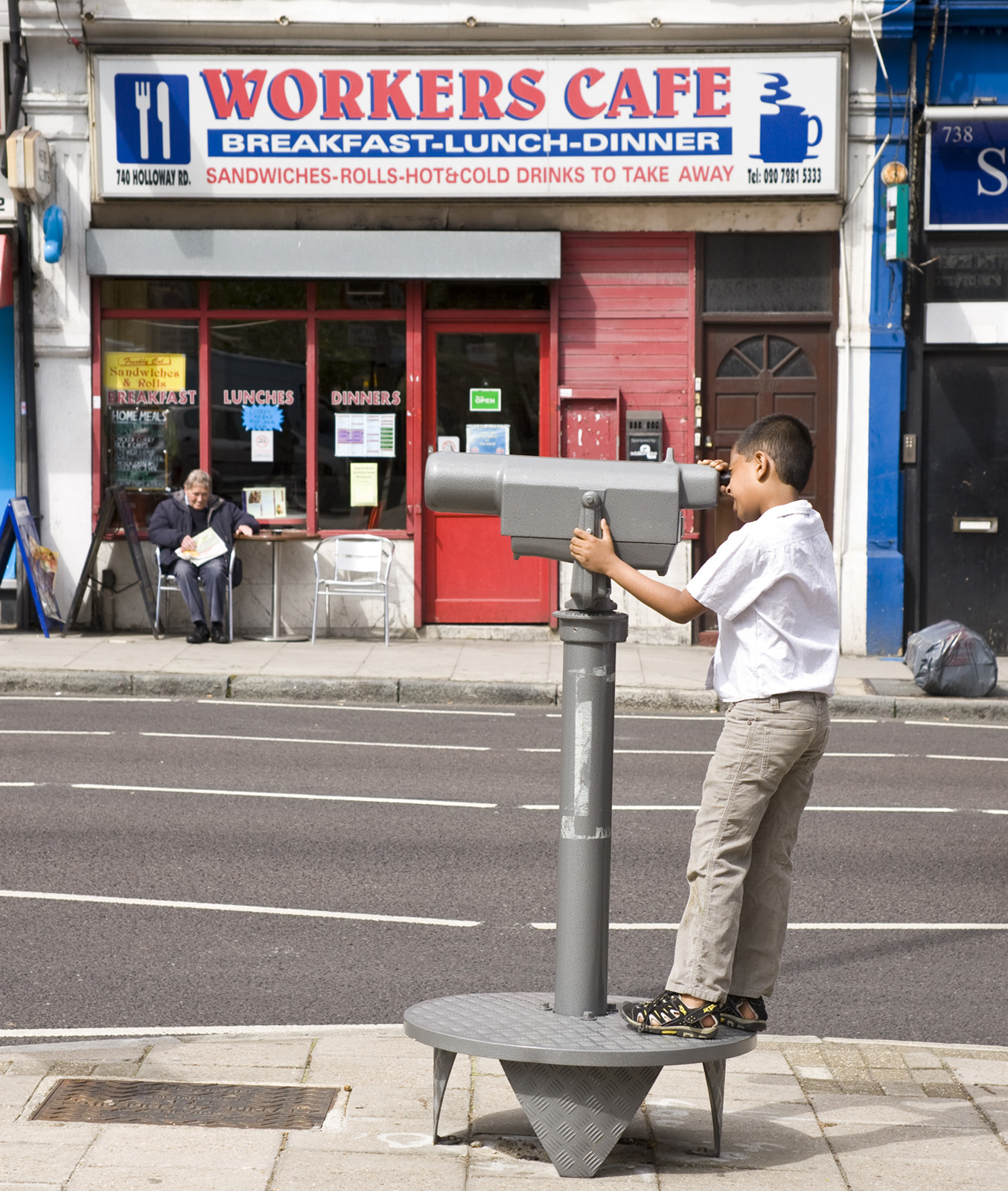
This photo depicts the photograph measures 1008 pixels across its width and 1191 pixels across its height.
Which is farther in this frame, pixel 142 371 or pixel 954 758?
pixel 142 371

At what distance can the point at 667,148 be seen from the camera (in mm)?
14234

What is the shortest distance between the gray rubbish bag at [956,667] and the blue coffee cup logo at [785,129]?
4634 mm

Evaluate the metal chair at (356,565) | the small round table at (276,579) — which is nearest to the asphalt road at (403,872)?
the small round table at (276,579)

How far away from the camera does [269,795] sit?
8.38 metres

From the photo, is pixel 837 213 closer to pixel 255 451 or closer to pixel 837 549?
pixel 837 549

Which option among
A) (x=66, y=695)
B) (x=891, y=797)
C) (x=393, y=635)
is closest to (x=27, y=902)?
(x=891, y=797)

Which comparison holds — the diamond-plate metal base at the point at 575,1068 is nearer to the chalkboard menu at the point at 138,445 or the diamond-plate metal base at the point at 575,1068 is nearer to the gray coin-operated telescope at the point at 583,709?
the gray coin-operated telescope at the point at 583,709

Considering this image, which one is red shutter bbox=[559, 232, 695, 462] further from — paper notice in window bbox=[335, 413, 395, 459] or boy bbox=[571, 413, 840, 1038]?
boy bbox=[571, 413, 840, 1038]

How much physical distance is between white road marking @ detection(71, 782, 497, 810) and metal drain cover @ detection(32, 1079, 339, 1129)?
13.4 feet

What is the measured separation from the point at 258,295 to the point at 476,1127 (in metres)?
11.7

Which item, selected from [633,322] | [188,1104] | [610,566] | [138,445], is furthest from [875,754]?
[138,445]

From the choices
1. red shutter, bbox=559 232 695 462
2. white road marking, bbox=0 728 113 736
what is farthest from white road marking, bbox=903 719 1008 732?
white road marking, bbox=0 728 113 736

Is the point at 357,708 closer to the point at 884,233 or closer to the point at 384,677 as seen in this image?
the point at 384,677

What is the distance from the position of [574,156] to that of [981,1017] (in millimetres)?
10500
